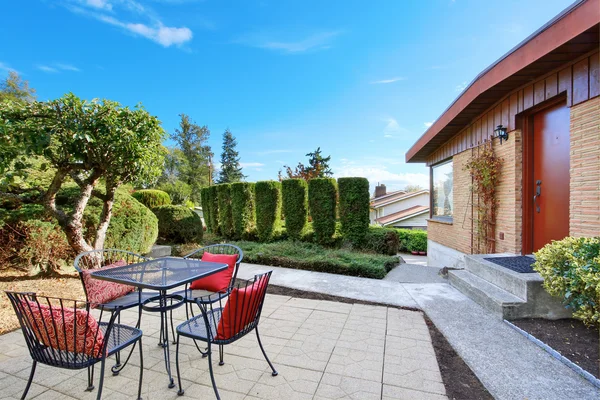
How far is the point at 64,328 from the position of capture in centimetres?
153

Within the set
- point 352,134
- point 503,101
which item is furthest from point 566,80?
point 352,134

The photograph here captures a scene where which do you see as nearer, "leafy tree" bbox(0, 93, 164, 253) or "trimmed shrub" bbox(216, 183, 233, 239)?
"leafy tree" bbox(0, 93, 164, 253)

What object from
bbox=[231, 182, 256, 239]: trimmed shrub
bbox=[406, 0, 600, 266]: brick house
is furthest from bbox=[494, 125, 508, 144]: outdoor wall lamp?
bbox=[231, 182, 256, 239]: trimmed shrub

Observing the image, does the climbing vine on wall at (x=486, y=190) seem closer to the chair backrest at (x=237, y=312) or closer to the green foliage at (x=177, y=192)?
the chair backrest at (x=237, y=312)

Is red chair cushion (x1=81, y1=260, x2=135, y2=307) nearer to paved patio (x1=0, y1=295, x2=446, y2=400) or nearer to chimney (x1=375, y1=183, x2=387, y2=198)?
paved patio (x1=0, y1=295, x2=446, y2=400)

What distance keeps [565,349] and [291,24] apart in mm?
7444

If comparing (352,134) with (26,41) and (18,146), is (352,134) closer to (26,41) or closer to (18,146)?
(26,41)

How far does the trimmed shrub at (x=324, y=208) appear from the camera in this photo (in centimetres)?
774

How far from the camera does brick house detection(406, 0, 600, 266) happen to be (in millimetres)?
3137

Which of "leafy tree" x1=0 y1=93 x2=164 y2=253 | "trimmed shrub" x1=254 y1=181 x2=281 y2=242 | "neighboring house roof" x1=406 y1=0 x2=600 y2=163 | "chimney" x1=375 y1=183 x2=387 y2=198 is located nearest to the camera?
"neighboring house roof" x1=406 y1=0 x2=600 y2=163

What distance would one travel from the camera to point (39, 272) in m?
4.46

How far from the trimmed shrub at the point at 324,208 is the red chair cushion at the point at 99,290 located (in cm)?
563

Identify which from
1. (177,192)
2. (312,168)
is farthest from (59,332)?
(177,192)

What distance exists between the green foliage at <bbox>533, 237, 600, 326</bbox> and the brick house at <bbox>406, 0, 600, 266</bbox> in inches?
33.8
